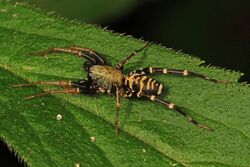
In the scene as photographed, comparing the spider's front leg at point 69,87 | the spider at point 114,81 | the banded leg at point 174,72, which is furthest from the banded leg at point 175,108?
the spider's front leg at point 69,87

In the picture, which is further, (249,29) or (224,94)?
(249,29)

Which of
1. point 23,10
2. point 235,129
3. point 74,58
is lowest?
point 235,129

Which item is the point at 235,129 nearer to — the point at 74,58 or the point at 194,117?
the point at 194,117

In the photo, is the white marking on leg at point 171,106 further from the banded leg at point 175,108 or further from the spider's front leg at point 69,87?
the spider's front leg at point 69,87

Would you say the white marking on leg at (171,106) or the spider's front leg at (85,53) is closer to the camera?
the white marking on leg at (171,106)

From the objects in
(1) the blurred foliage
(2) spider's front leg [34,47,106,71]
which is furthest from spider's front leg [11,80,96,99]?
(1) the blurred foliage

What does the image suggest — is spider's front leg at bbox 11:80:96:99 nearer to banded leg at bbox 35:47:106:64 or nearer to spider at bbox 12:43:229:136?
spider at bbox 12:43:229:136

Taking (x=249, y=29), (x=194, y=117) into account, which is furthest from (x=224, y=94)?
(x=249, y=29)

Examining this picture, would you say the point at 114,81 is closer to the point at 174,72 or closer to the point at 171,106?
the point at 174,72
